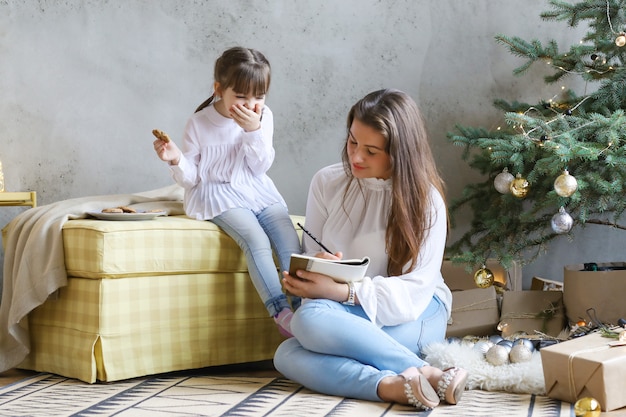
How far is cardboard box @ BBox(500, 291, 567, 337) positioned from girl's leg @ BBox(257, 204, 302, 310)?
34.4 inches

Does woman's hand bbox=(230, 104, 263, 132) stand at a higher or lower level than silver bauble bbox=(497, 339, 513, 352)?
higher

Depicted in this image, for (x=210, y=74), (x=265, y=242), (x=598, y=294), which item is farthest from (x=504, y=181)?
(x=210, y=74)

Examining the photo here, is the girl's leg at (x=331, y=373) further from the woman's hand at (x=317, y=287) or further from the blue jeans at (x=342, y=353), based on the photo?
the woman's hand at (x=317, y=287)

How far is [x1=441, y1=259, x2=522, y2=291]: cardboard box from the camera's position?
3229 millimetres

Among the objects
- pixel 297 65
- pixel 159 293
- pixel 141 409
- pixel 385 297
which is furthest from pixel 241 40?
pixel 141 409

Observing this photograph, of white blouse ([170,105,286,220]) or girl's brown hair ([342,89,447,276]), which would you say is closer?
girl's brown hair ([342,89,447,276])

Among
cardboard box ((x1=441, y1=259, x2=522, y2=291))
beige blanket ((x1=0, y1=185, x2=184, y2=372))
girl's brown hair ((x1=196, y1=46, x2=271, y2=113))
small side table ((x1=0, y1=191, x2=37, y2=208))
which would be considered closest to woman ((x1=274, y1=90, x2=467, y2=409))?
girl's brown hair ((x1=196, y1=46, x2=271, y2=113))

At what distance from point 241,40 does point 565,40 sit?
1430mm

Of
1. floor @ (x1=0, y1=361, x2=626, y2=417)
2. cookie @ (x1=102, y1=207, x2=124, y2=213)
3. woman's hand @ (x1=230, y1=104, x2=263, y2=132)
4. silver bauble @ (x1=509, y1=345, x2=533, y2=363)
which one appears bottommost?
floor @ (x1=0, y1=361, x2=626, y2=417)

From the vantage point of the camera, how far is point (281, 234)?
259 centimetres

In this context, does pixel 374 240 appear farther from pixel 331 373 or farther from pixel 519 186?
pixel 519 186

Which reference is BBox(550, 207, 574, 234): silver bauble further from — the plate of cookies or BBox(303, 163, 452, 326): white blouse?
the plate of cookies

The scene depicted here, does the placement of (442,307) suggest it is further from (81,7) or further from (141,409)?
(81,7)

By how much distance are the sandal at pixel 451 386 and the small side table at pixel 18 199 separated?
1.74m
